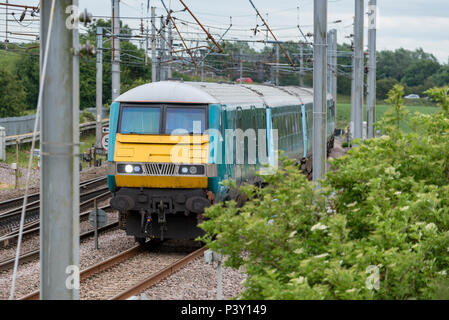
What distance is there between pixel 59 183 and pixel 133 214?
8075 mm

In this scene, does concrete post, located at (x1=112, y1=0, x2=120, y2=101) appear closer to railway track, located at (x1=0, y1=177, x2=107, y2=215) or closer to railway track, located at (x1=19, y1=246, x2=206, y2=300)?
railway track, located at (x1=0, y1=177, x2=107, y2=215)

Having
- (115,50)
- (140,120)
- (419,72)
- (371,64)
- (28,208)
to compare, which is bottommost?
(28,208)

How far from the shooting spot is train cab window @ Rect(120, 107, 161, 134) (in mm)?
13703

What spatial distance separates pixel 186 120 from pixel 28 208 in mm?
9334

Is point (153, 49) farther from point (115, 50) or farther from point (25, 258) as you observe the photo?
point (25, 258)

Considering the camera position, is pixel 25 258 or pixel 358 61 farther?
pixel 358 61

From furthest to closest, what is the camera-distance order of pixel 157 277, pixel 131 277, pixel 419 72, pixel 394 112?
pixel 419 72, pixel 131 277, pixel 157 277, pixel 394 112

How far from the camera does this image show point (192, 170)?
13453 millimetres

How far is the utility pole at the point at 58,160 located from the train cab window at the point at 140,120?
762cm

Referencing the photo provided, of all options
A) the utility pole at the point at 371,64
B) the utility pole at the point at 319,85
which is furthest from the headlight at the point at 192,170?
the utility pole at the point at 371,64

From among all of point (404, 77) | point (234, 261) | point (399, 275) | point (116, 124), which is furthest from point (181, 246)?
point (404, 77)

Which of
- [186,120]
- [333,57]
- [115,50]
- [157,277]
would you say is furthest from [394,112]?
[333,57]

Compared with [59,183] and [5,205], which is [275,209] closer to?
[59,183]

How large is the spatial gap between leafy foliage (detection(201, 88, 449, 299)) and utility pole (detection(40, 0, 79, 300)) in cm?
163
